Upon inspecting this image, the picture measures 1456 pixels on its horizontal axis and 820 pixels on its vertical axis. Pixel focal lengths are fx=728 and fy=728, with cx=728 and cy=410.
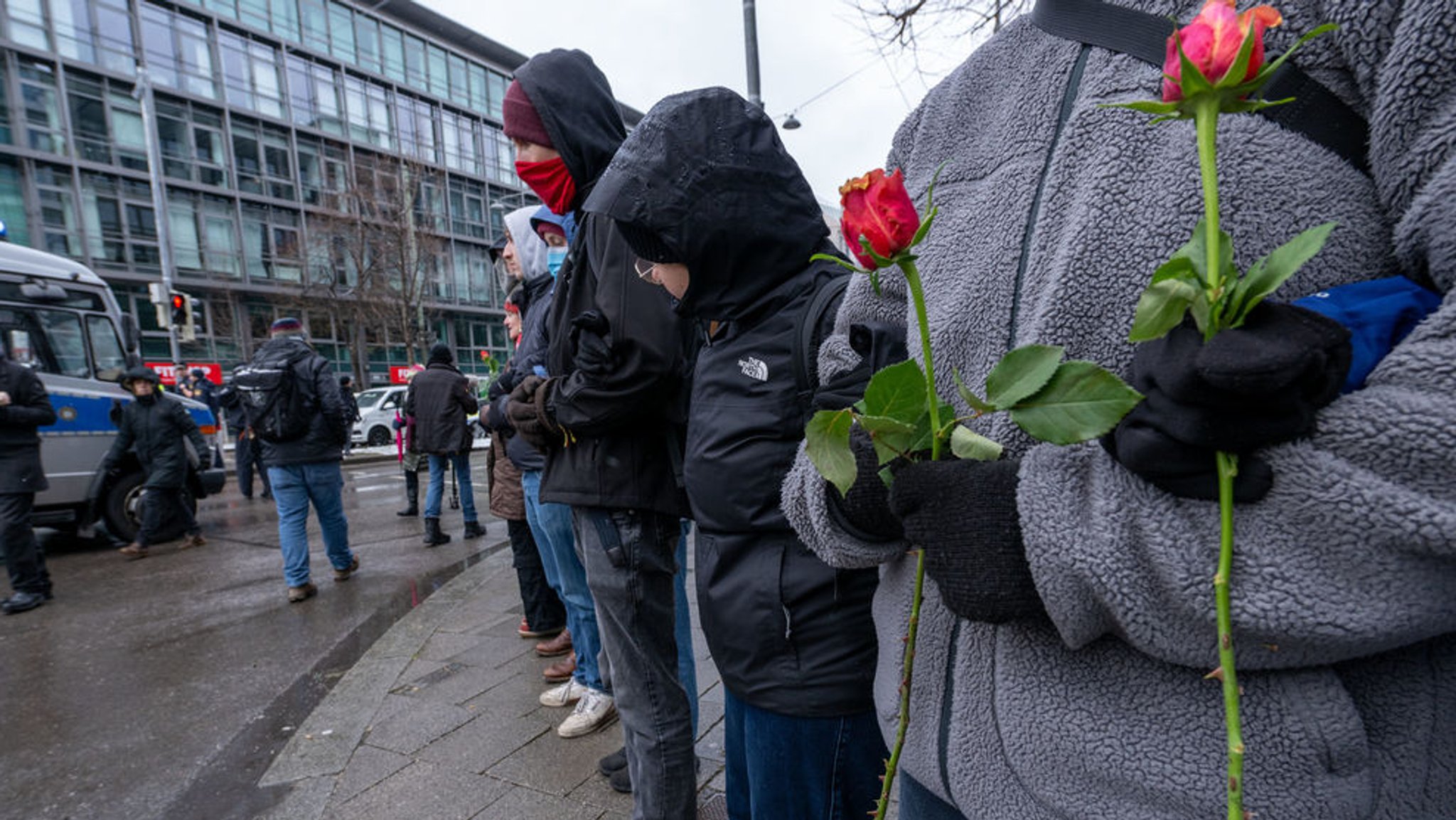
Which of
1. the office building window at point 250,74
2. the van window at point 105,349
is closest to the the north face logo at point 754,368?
the van window at point 105,349

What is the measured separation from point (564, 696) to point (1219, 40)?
3398 mm

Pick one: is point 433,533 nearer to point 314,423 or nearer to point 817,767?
point 314,423

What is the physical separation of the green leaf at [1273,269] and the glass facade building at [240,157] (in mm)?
21390

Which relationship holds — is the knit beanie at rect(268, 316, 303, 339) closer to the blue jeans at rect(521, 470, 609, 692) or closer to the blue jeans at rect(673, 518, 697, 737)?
the blue jeans at rect(521, 470, 609, 692)

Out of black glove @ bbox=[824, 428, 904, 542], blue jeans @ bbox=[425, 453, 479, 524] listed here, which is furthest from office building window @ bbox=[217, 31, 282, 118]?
black glove @ bbox=[824, 428, 904, 542]

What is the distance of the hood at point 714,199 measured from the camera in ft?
4.90

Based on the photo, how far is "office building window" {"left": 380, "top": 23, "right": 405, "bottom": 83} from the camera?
31.8 meters

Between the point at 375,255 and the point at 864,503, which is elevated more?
the point at 375,255

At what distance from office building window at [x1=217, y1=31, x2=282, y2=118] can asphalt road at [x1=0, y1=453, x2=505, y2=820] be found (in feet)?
84.6

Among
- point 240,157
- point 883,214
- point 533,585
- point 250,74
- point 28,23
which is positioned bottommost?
point 533,585

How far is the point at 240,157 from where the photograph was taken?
88.3ft

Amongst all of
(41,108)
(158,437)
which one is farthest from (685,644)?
(41,108)

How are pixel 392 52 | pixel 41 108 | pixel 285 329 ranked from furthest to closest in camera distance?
pixel 392 52
pixel 41 108
pixel 285 329

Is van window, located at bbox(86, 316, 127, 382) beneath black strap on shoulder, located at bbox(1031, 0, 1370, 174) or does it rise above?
→ above
